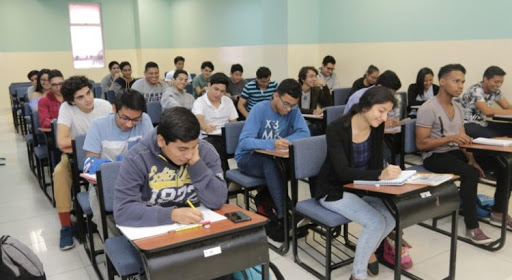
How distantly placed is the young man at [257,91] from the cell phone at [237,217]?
341 centimetres

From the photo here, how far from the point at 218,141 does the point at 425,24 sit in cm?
367

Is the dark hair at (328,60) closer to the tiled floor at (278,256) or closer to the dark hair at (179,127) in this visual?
the tiled floor at (278,256)

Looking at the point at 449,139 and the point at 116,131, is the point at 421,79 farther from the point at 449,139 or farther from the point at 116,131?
the point at 116,131

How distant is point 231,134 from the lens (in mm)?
3572

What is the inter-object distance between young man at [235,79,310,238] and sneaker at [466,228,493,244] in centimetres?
141

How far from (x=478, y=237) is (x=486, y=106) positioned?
2.01 m

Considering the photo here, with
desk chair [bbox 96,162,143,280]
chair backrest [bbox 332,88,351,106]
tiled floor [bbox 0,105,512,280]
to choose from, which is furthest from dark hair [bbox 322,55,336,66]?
desk chair [bbox 96,162,143,280]

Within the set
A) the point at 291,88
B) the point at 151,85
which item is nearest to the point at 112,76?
the point at 151,85

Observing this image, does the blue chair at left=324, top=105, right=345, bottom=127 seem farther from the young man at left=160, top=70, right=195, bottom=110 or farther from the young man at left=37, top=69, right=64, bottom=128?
the young man at left=37, top=69, right=64, bottom=128

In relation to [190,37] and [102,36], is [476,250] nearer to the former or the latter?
[190,37]

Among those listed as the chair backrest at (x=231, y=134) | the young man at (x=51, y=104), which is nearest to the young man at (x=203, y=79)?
the young man at (x=51, y=104)

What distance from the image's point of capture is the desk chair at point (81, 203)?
274 cm

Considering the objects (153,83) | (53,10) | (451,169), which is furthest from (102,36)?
(451,169)

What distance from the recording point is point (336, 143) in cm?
251
